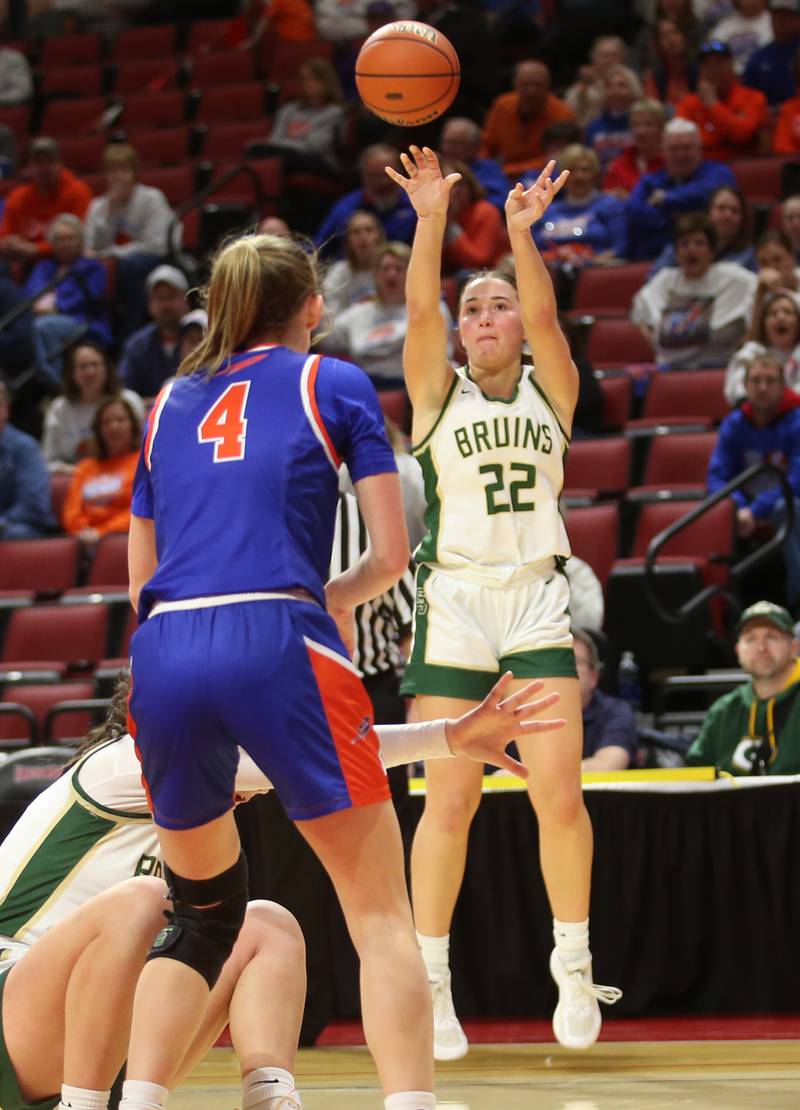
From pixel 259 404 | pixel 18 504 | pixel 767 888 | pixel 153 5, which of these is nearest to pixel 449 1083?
pixel 767 888

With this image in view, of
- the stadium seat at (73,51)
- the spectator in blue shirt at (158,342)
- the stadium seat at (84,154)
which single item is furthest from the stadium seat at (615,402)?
the stadium seat at (73,51)

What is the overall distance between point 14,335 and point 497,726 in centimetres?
909

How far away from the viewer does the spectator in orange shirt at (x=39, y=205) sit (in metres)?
12.2

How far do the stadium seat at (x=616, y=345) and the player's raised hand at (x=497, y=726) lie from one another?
6687 millimetres

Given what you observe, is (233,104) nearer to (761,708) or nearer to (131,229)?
(131,229)

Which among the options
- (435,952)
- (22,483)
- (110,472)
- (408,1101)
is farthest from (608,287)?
(408,1101)

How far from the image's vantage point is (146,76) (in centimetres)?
1446

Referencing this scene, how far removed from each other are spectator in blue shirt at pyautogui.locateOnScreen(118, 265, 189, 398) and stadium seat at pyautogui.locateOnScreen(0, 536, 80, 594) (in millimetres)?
1748

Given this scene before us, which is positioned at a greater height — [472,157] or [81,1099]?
[472,157]

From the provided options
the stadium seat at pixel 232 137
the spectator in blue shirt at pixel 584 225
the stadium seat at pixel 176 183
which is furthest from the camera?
the stadium seat at pixel 232 137

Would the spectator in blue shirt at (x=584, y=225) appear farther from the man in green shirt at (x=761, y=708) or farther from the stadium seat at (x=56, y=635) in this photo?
the man in green shirt at (x=761, y=708)

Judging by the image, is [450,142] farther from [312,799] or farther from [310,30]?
[312,799]

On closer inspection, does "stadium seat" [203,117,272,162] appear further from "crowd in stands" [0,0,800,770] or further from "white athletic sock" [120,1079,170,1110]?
"white athletic sock" [120,1079,170,1110]

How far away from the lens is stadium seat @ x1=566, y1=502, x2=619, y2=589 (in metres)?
7.77
